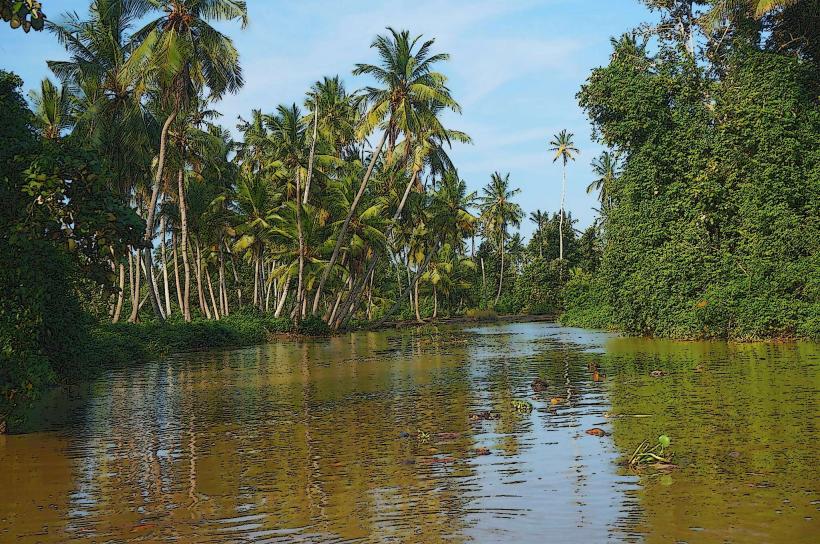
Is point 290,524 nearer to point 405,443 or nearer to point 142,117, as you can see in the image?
point 405,443

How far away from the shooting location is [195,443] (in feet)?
31.5

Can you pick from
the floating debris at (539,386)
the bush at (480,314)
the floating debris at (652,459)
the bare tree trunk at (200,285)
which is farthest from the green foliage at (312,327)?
the floating debris at (652,459)

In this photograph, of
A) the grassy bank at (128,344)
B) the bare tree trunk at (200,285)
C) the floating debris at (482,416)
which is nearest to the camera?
the grassy bank at (128,344)

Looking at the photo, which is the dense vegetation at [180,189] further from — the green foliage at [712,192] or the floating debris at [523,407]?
the green foliage at [712,192]

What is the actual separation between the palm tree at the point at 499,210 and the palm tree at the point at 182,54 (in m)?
42.0

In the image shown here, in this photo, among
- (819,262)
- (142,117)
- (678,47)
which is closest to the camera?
(819,262)

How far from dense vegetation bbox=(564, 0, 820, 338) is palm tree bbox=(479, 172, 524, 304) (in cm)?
3989

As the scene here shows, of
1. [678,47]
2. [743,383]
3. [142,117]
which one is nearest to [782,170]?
[678,47]

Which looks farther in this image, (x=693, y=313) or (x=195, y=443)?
(x=693, y=313)

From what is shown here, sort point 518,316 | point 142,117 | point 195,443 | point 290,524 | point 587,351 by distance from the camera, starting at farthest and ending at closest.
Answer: point 518,316 < point 142,117 < point 587,351 < point 195,443 < point 290,524

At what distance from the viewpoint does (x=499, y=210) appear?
68.9 meters

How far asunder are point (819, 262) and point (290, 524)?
2003 cm

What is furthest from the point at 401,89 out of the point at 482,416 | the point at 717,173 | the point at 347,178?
the point at 482,416

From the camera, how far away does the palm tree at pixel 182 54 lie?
2664 cm
